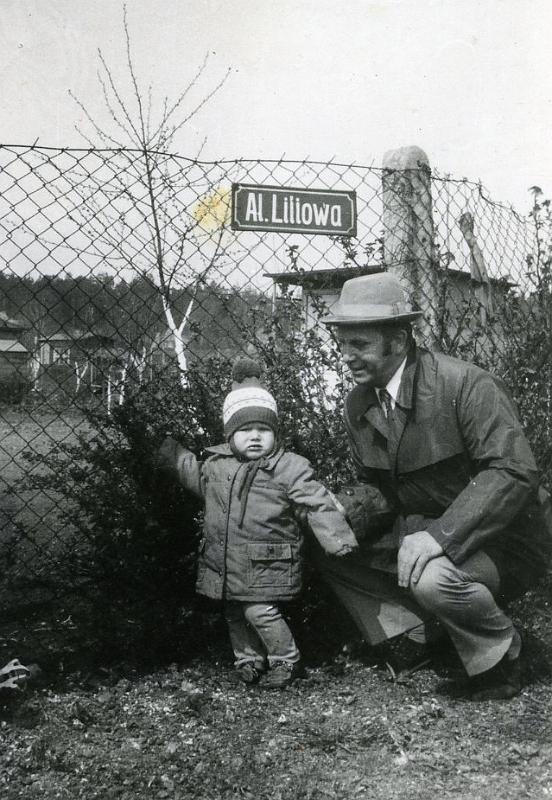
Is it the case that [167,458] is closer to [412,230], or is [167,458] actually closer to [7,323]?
[412,230]

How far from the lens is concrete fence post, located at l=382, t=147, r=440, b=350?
3.70 metres

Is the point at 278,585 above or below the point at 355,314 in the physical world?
below

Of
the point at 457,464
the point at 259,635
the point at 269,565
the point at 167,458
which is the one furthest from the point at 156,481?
the point at 457,464

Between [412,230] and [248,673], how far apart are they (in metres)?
2.17

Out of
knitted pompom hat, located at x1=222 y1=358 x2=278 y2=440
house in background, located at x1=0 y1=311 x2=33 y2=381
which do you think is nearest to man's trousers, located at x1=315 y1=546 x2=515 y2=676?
knitted pompom hat, located at x1=222 y1=358 x2=278 y2=440

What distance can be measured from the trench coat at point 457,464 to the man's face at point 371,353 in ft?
0.26

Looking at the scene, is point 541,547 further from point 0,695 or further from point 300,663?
point 0,695

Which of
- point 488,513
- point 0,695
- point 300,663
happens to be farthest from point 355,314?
point 0,695

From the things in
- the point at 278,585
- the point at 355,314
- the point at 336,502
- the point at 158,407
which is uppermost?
the point at 355,314

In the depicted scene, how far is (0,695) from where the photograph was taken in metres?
2.81

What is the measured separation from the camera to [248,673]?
305cm

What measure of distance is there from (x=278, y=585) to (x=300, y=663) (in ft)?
1.21

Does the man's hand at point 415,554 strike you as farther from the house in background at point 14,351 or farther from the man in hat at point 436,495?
the house in background at point 14,351

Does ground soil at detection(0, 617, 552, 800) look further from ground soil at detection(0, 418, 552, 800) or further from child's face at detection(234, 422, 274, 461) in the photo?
child's face at detection(234, 422, 274, 461)
